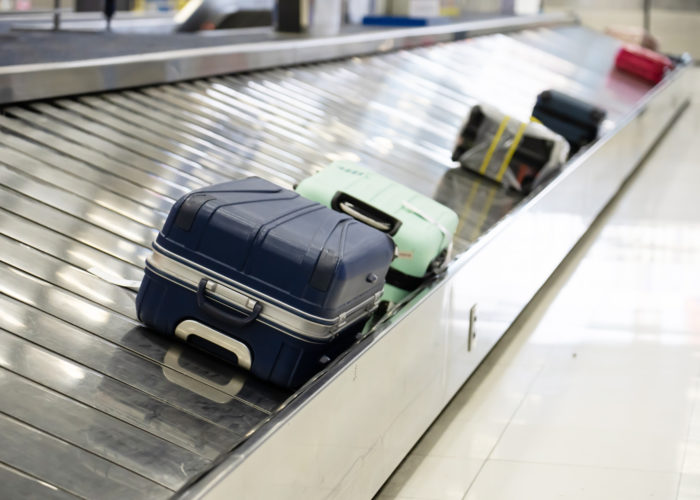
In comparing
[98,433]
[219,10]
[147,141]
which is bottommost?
[98,433]

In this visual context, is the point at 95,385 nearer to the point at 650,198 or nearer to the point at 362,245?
the point at 362,245

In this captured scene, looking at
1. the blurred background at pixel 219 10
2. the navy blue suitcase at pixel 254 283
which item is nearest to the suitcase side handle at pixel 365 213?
the navy blue suitcase at pixel 254 283

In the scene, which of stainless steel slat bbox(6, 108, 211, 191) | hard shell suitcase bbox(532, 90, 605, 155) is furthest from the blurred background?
stainless steel slat bbox(6, 108, 211, 191)

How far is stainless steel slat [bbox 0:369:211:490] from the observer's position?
1629mm

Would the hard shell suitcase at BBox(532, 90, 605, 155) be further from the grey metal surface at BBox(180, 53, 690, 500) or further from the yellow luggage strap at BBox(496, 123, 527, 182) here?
the yellow luggage strap at BBox(496, 123, 527, 182)

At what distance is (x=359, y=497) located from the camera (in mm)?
2270

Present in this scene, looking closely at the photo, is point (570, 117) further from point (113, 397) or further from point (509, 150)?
point (113, 397)

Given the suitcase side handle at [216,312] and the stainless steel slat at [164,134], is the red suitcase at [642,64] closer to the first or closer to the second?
the stainless steel slat at [164,134]

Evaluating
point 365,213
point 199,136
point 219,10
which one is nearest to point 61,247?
point 365,213

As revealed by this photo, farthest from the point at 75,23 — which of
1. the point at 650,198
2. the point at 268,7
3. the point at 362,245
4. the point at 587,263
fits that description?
the point at 362,245

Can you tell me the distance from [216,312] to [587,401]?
5.99 feet

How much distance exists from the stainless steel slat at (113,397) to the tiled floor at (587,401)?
37.3 inches

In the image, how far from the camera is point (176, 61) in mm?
3953

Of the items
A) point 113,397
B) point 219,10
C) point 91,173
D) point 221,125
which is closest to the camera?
point 113,397
